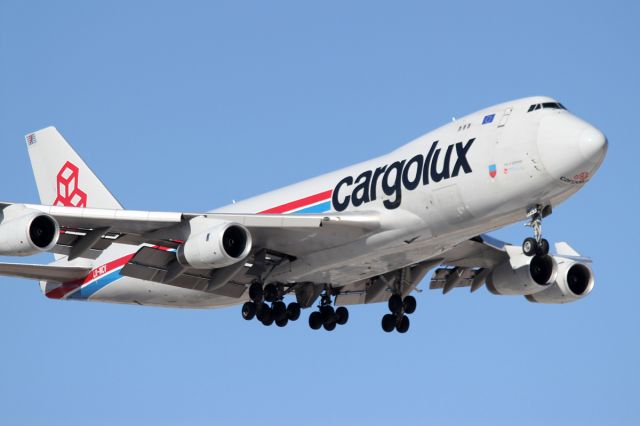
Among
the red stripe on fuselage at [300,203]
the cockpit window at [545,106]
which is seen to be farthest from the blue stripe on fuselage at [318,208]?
the cockpit window at [545,106]

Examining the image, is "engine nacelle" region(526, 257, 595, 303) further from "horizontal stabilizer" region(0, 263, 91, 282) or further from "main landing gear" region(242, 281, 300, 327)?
"horizontal stabilizer" region(0, 263, 91, 282)

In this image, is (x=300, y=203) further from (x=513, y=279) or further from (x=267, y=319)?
(x=513, y=279)

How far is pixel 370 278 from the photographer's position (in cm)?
4184

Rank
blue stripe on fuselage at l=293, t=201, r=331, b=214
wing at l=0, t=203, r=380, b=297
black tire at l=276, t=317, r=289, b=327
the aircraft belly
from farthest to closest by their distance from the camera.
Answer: the aircraft belly < black tire at l=276, t=317, r=289, b=327 < blue stripe on fuselage at l=293, t=201, r=331, b=214 < wing at l=0, t=203, r=380, b=297

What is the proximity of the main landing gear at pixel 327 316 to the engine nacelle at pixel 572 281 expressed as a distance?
828cm

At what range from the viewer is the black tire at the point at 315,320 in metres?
41.9

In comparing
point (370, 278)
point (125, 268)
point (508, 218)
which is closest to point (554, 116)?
point (508, 218)

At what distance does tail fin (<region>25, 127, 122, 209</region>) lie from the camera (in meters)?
44.8

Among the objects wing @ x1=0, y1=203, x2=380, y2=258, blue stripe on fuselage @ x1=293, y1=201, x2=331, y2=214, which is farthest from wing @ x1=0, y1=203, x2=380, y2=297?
blue stripe on fuselage @ x1=293, y1=201, x2=331, y2=214

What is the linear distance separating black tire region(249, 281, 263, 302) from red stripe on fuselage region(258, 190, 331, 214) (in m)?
2.62

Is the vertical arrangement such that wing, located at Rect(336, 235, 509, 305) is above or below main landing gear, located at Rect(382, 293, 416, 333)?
above

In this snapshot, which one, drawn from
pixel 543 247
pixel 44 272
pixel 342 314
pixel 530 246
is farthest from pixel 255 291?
pixel 543 247

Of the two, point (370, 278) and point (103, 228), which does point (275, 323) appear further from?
point (103, 228)

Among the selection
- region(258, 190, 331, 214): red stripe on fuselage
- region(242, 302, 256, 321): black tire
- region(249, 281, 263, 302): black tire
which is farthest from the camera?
region(242, 302, 256, 321): black tire
